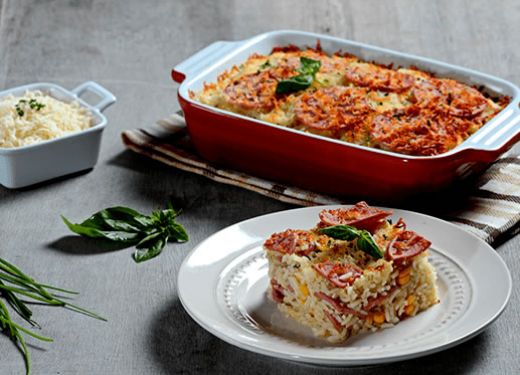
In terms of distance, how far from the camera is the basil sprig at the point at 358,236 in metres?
3.44

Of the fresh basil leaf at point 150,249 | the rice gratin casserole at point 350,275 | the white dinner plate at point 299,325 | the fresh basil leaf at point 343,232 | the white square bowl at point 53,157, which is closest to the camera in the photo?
the white dinner plate at point 299,325

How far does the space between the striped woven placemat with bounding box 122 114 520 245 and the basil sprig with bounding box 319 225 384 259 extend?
0.84 m

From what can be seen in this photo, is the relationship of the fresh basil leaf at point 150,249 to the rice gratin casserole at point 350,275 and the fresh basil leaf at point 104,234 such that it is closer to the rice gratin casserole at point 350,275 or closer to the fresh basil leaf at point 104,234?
the fresh basil leaf at point 104,234

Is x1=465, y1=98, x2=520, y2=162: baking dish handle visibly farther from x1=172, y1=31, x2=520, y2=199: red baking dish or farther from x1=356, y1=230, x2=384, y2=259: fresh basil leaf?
x1=356, y1=230, x2=384, y2=259: fresh basil leaf

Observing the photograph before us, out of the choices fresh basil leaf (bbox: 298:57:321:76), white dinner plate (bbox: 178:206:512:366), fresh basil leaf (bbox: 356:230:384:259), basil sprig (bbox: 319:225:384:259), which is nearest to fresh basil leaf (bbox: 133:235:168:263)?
white dinner plate (bbox: 178:206:512:366)

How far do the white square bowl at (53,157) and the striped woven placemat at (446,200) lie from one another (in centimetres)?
32

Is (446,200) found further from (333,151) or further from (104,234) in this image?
(104,234)

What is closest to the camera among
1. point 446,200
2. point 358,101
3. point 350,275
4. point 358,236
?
point 350,275

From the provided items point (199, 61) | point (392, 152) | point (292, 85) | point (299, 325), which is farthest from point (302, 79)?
point (299, 325)

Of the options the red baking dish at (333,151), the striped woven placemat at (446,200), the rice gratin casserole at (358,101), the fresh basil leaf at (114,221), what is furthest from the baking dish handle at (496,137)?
the fresh basil leaf at (114,221)

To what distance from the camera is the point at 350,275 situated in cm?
334

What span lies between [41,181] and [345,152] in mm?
1511

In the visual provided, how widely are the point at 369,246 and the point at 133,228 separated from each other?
1.27m

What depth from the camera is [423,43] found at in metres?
6.57
